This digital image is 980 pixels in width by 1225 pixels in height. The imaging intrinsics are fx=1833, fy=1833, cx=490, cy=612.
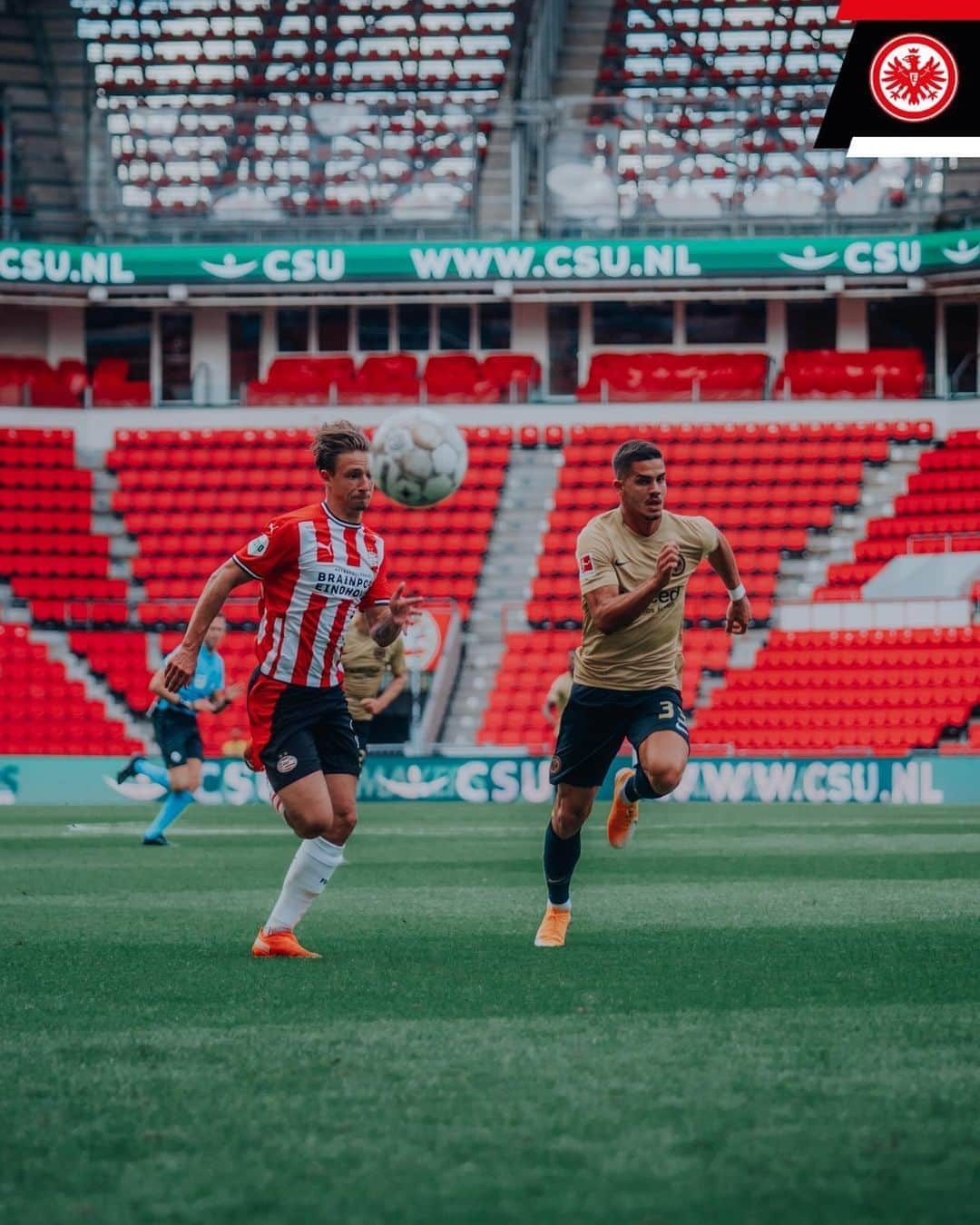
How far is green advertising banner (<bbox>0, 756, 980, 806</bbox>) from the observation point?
2262 cm

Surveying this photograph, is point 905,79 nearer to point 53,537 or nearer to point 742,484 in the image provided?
point 742,484

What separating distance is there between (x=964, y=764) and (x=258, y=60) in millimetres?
Answer: 20218

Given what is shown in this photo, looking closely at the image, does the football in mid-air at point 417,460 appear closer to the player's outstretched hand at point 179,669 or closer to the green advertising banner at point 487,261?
the player's outstretched hand at point 179,669

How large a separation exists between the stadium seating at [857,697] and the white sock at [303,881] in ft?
58.4

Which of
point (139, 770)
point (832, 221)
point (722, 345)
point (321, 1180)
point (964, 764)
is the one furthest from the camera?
point (722, 345)

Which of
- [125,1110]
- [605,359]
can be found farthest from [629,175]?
[125,1110]

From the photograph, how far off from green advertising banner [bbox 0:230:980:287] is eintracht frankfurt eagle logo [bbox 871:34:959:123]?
63.9ft

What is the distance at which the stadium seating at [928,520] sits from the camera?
91.8 ft

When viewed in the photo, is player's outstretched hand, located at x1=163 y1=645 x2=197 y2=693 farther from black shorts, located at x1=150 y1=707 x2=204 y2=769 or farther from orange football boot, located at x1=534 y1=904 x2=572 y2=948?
black shorts, located at x1=150 y1=707 x2=204 y2=769

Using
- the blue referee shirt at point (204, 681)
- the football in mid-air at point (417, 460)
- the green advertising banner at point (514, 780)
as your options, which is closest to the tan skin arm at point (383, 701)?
the blue referee shirt at point (204, 681)

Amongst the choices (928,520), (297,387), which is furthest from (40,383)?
(928,520)

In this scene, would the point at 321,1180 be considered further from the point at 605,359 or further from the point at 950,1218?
the point at 605,359

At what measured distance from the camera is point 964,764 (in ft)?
74.0

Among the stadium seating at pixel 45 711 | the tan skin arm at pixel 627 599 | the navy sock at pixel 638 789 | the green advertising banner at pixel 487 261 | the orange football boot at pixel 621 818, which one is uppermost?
the green advertising banner at pixel 487 261
